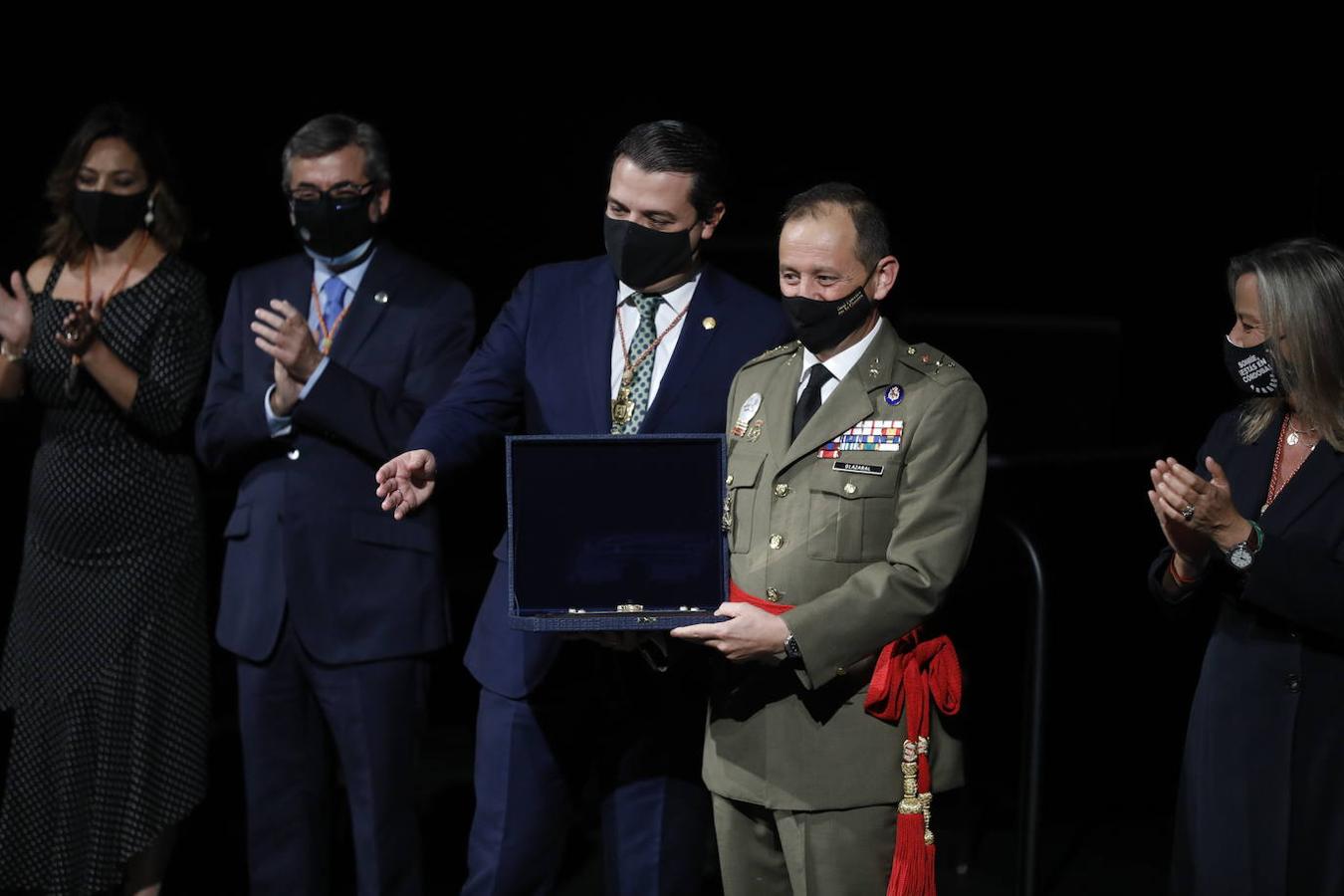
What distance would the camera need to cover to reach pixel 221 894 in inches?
163

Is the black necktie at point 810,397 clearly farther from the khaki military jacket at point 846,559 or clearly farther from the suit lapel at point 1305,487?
the suit lapel at point 1305,487

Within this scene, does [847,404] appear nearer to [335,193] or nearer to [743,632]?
[743,632]

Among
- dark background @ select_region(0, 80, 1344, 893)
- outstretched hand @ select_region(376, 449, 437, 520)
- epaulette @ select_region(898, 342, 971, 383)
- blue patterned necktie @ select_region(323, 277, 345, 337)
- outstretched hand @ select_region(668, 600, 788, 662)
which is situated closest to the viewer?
outstretched hand @ select_region(668, 600, 788, 662)

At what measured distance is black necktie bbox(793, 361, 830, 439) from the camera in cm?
280

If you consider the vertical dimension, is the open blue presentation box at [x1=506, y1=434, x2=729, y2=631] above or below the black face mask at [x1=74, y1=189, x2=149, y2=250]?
below

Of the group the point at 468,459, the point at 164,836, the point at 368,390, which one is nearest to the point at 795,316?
the point at 468,459

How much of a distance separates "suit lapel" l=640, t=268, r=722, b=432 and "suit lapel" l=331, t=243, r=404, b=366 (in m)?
0.75

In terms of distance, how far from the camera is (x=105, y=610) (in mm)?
3672

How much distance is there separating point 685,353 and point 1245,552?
104cm

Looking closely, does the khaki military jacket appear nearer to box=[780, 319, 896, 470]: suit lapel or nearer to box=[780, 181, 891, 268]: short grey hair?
box=[780, 319, 896, 470]: suit lapel

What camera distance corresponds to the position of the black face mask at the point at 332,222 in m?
3.41

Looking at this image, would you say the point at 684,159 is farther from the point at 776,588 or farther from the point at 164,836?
the point at 164,836

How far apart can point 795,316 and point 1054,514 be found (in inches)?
118

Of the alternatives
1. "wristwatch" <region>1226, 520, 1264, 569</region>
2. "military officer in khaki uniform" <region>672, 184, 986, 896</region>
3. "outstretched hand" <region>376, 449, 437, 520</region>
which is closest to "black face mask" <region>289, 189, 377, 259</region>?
"outstretched hand" <region>376, 449, 437, 520</region>
